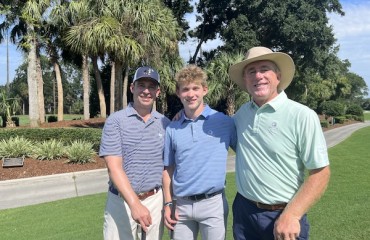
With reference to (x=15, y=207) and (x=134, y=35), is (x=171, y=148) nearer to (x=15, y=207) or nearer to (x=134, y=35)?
(x=15, y=207)

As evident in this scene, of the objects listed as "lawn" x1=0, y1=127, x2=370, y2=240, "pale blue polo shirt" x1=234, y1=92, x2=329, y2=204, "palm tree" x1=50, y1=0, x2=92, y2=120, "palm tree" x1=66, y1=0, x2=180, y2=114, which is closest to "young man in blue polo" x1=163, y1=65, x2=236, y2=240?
"pale blue polo shirt" x1=234, y1=92, x2=329, y2=204

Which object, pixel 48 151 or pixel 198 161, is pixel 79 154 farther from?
pixel 198 161

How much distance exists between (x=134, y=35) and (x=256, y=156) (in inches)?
685

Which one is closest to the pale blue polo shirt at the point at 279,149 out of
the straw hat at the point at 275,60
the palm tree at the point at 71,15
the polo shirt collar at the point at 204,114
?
the straw hat at the point at 275,60

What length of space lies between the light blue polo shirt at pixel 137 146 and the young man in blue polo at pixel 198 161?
0.53 ft

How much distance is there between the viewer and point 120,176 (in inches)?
116

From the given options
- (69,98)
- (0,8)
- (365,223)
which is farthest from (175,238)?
Answer: (69,98)

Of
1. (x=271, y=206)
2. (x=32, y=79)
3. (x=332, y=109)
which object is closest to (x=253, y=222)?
(x=271, y=206)

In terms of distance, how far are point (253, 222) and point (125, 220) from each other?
1.06 metres

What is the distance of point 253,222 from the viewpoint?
2.70 m

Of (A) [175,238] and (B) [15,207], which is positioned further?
(B) [15,207]

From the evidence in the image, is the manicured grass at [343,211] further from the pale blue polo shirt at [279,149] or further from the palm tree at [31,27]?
the palm tree at [31,27]

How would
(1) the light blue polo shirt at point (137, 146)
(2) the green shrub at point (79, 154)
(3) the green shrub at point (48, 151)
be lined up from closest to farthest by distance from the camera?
(1) the light blue polo shirt at point (137, 146) → (2) the green shrub at point (79, 154) → (3) the green shrub at point (48, 151)

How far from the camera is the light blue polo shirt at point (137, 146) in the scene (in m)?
3.09
